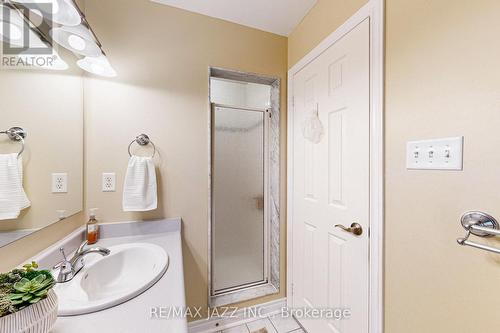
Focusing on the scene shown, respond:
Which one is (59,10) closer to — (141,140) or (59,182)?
(141,140)

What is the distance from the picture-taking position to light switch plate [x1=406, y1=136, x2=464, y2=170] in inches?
27.3

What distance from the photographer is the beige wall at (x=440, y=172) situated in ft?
2.08

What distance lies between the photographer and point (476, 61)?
654mm

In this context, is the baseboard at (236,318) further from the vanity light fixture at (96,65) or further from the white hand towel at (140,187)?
the vanity light fixture at (96,65)

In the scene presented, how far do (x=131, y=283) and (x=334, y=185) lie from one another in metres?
1.25

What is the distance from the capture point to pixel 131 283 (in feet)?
3.37

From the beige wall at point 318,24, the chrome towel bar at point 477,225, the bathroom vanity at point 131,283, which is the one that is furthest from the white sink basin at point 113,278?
the beige wall at point 318,24

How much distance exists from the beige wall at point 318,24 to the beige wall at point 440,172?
0.30m

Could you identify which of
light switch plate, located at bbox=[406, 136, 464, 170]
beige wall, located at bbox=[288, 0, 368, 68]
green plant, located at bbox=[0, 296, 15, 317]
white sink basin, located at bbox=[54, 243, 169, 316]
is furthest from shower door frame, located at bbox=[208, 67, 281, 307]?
green plant, located at bbox=[0, 296, 15, 317]

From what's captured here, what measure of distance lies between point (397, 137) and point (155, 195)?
1.40 metres

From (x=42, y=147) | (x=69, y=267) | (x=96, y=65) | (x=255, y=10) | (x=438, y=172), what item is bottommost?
(x=69, y=267)

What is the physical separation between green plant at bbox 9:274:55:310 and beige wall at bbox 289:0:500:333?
124 centimetres
